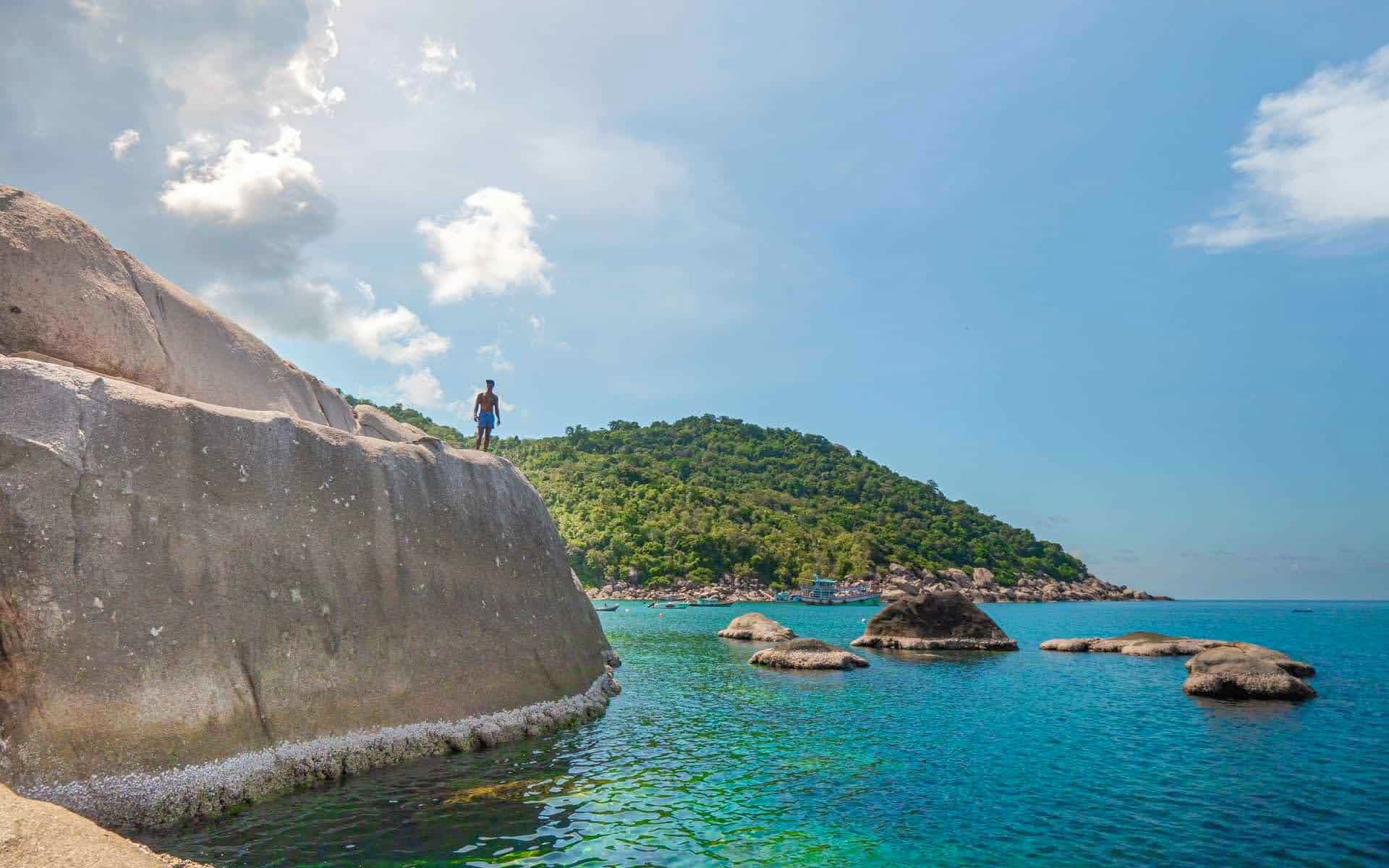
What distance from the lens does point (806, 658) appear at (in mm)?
39344

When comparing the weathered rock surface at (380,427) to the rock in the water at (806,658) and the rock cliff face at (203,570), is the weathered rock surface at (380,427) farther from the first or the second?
the rock in the water at (806,658)

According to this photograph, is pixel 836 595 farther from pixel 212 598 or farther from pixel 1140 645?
pixel 212 598

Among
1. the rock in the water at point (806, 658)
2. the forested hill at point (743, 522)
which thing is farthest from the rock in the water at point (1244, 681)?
the forested hill at point (743, 522)

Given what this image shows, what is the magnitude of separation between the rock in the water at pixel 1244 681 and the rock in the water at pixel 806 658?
1486cm

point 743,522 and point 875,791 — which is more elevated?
point 743,522

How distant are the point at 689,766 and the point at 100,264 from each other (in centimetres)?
1709

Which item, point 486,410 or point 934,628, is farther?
point 934,628

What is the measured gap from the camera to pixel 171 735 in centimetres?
1228

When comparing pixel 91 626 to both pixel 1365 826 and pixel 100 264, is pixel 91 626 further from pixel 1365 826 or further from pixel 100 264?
pixel 1365 826

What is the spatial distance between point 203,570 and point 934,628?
4681 cm

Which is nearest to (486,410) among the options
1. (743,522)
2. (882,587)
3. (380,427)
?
(380,427)

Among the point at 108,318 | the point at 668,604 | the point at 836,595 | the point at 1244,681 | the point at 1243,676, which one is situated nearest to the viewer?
the point at 108,318

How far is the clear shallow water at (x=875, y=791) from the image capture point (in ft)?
40.9

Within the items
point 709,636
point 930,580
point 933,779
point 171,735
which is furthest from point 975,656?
point 930,580
